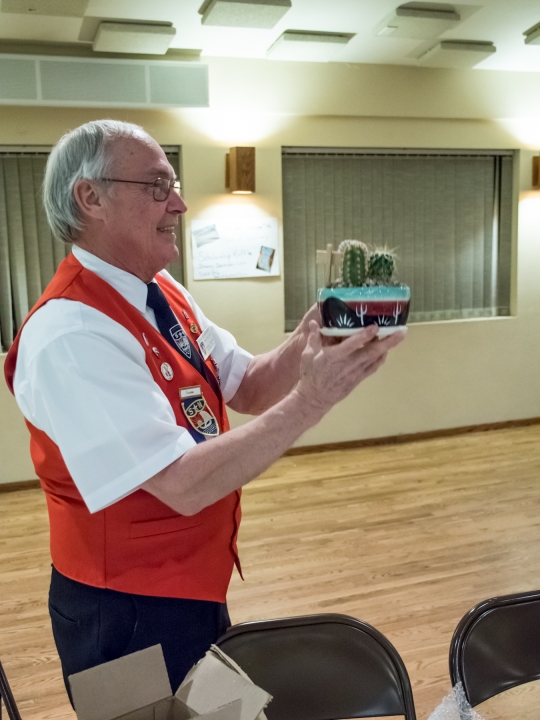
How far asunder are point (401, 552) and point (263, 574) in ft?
2.25

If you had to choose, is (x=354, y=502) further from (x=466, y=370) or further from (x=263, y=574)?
(x=466, y=370)

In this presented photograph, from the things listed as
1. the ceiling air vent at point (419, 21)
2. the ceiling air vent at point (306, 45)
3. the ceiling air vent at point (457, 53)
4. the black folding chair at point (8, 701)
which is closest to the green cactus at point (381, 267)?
the black folding chair at point (8, 701)

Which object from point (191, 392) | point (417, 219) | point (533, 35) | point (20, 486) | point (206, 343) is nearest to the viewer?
point (191, 392)

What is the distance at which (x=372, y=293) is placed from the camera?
1.06 meters

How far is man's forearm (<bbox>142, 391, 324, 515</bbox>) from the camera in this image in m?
1.10

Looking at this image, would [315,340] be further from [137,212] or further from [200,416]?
[137,212]

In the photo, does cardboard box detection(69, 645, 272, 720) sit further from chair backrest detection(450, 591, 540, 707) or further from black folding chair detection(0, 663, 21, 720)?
chair backrest detection(450, 591, 540, 707)

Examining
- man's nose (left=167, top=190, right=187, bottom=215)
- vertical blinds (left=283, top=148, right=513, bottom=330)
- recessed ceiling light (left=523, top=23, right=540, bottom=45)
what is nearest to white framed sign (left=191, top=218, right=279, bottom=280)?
vertical blinds (left=283, top=148, right=513, bottom=330)

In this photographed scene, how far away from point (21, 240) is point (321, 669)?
12.7 ft

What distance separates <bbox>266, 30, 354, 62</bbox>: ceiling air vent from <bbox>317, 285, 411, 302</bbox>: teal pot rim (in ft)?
11.8

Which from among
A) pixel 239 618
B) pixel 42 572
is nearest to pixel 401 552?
pixel 239 618

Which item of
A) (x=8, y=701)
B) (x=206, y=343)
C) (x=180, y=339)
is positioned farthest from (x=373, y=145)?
(x=8, y=701)

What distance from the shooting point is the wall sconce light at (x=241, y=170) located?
15.3 ft

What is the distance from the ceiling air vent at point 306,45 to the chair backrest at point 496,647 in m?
3.77
